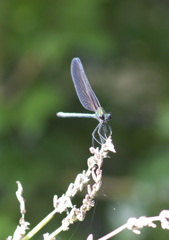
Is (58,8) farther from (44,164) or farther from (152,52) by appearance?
(44,164)

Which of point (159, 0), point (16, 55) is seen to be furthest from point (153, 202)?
point (159, 0)

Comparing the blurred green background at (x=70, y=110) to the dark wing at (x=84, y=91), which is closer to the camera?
the dark wing at (x=84, y=91)

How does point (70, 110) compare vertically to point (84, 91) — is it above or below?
above

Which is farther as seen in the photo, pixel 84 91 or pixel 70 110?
pixel 70 110

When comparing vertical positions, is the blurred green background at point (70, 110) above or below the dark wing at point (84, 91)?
above

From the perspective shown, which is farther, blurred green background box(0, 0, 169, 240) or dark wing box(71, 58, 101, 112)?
blurred green background box(0, 0, 169, 240)
